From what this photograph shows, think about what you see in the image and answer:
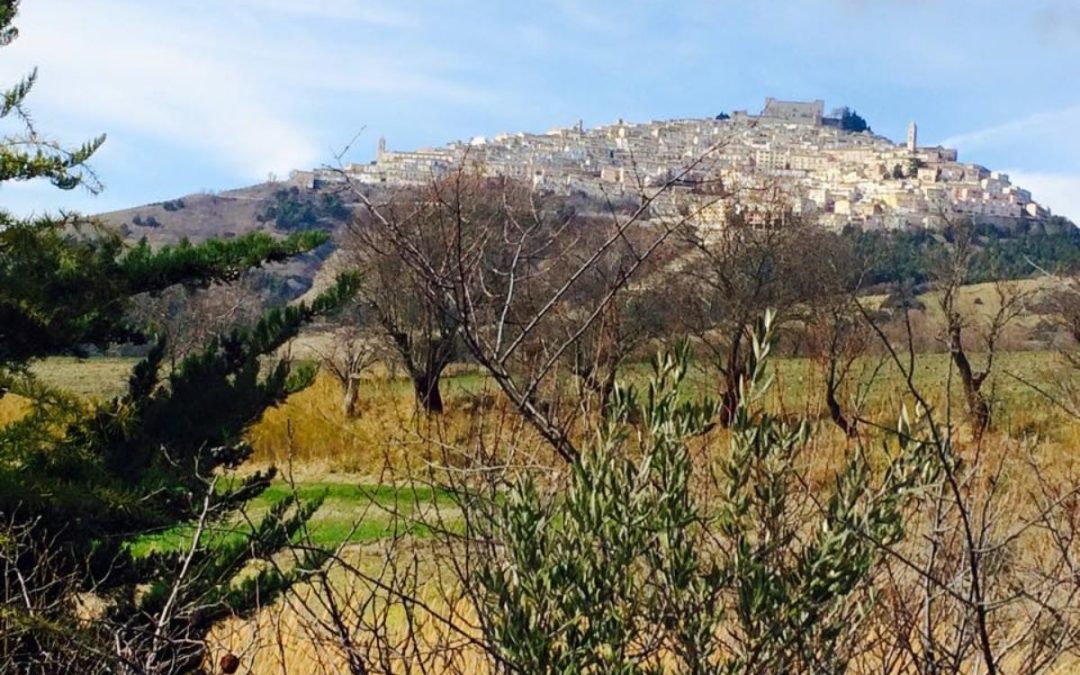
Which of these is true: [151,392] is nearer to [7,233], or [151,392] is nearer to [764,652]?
[7,233]

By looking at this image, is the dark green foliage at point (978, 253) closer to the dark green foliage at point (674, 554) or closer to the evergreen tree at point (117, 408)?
the dark green foliage at point (674, 554)

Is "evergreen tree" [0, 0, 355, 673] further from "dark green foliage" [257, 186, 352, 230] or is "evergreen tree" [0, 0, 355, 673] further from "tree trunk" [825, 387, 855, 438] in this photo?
"dark green foliage" [257, 186, 352, 230]

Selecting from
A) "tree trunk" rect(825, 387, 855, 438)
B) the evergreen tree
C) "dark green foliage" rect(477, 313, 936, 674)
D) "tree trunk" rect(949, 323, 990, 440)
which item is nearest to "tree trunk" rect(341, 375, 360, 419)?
the evergreen tree

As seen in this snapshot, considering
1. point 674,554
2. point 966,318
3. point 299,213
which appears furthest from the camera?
point 299,213

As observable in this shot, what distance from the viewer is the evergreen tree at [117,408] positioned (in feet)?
20.2

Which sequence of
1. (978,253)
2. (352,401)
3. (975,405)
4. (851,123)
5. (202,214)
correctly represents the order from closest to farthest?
(975,405) → (352,401) → (978,253) → (202,214) → (851,123)

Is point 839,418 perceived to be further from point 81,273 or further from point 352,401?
point 352,401

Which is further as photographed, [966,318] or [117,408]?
[966,318]

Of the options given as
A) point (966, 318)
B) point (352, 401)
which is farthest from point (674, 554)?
point (352, 401)

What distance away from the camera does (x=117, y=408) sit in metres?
6.85

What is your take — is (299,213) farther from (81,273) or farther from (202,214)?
(81,273)

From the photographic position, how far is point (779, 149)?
108250 millimetres

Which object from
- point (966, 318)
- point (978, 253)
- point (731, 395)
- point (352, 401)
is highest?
point (978, 253)

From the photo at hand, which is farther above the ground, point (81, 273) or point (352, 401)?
point (81, 273)
